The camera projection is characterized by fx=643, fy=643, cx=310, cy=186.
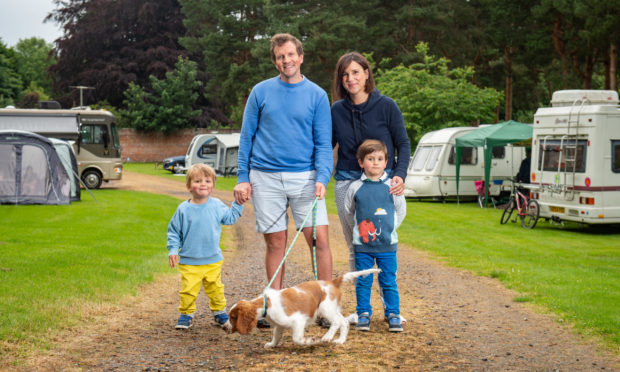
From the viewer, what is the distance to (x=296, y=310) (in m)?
4.13

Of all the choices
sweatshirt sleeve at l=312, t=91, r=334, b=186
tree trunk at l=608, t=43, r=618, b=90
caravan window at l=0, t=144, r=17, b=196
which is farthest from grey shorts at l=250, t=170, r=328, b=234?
tree trunk at l=608, t=43, r=618, b=90

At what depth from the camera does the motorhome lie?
23644 mm

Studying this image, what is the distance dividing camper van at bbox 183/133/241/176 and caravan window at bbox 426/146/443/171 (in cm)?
1436

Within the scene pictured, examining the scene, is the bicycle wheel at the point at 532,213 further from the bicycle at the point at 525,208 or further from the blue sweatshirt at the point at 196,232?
the blue sweatshirt at the point at 196,232

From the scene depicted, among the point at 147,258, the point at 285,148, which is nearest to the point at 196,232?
the point at 285,148

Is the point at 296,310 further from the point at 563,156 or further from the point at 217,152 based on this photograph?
the point at 217,152

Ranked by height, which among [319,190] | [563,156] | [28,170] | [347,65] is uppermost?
[347,65]

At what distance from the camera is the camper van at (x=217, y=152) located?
112 ft

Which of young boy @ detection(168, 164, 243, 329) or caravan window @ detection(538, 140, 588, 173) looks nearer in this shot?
young boy @ detection(168, 164, 243, 329)

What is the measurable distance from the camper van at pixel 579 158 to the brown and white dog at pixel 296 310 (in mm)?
10336

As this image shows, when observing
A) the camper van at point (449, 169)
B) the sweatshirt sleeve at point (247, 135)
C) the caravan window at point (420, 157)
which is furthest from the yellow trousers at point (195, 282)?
the caravan window at point (420, 157)

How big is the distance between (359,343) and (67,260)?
544 centimetres

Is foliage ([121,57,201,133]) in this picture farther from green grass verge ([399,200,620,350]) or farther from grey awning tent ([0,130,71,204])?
green grass verge ([399,200,620,350])

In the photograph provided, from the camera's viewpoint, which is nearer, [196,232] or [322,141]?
[322,141]
